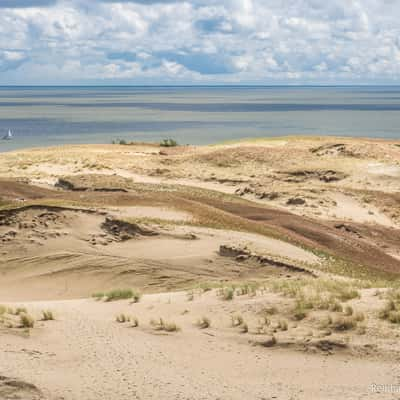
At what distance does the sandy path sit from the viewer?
878 cm

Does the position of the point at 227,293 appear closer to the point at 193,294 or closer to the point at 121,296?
the point at 193,294

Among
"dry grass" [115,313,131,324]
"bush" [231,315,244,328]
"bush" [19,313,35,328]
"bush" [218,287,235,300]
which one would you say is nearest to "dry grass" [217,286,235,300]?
"bush" [218,287,235,300]

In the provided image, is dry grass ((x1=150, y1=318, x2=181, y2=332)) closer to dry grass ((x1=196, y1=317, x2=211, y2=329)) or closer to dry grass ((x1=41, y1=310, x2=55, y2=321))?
dry grass ((x1=196, y1=317, x2=211, y2=329))

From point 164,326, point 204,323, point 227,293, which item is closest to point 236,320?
point 204,323

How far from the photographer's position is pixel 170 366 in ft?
31.9

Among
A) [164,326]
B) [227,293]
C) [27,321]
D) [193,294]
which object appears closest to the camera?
[27,321]

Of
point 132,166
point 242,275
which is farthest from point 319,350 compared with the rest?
point 132,166

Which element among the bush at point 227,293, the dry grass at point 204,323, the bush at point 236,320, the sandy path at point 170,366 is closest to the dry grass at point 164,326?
the sandy path at point 170,366

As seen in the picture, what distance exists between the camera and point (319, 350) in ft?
33.4

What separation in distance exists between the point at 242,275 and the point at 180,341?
644 cm

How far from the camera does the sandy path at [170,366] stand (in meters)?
8.78

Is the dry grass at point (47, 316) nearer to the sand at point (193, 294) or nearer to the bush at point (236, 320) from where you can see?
the sand at point (193, 294)

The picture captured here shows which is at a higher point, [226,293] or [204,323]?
[226,293]

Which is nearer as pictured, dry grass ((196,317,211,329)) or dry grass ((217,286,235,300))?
dry grass ((196,317,211,329))
